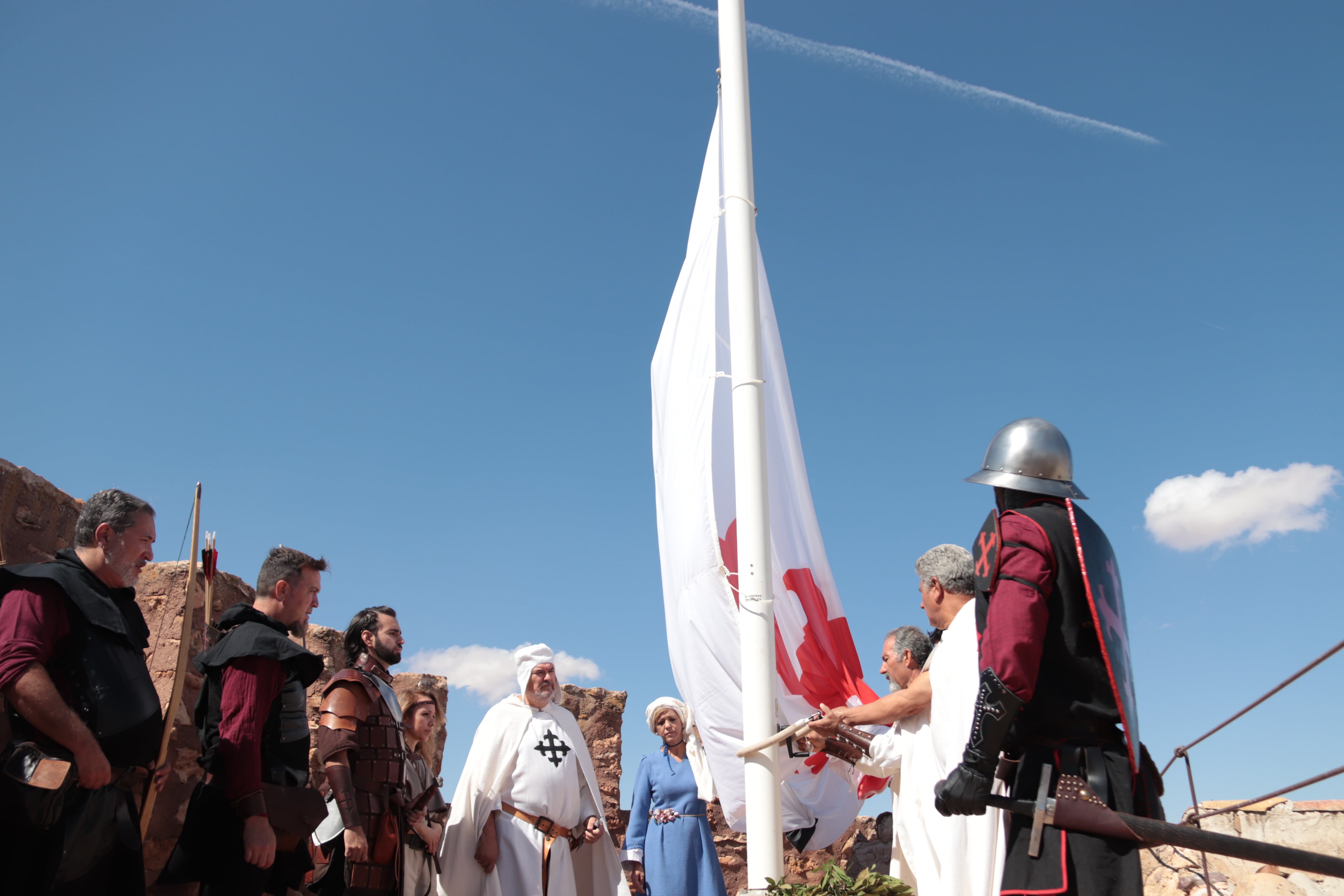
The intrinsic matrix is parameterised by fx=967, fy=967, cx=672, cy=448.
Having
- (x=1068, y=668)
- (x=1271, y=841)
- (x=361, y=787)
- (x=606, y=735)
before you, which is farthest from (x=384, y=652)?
(x=1271, y=841)

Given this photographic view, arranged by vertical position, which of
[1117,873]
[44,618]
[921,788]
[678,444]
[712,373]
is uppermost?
[712,373]

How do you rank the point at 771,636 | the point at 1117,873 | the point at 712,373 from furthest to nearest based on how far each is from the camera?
the point at 712,373 → the point at 771,636 → the point at 1117,873

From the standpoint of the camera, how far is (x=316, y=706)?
218 inches

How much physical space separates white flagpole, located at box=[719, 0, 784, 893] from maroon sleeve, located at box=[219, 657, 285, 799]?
175 centimetres

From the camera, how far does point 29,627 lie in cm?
284

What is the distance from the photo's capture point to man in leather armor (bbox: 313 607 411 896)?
413 cm

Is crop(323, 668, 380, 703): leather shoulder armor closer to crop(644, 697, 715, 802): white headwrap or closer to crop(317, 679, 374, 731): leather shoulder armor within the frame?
crop(317, 679, 374, 731): leather shoulder armor

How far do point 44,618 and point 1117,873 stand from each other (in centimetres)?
304

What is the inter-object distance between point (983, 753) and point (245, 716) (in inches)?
98.5

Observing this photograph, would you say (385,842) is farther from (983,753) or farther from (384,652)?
(983,753)

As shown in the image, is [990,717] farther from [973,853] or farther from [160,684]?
[160,684]

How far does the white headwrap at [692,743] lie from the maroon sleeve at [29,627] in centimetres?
378

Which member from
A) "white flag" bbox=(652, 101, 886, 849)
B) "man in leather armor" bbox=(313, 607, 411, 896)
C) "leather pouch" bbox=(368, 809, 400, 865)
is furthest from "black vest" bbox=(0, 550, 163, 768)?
"white flag" bbox=(652, 101, 886, 849)

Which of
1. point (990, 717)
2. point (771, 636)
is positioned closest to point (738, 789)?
point (771, 636)
